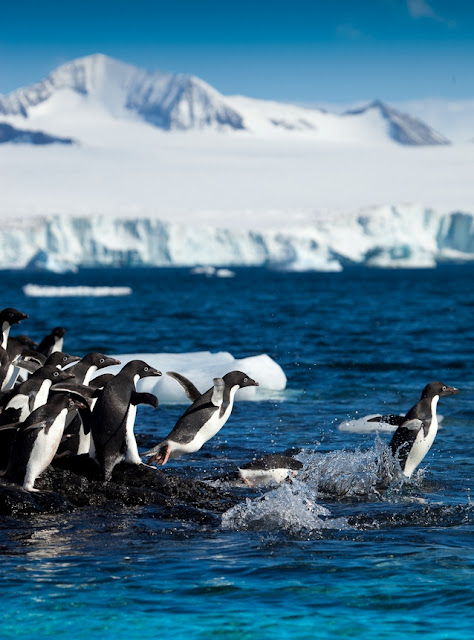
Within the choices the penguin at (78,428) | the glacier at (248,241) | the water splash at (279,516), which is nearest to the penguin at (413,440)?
the water splash at (279,516)

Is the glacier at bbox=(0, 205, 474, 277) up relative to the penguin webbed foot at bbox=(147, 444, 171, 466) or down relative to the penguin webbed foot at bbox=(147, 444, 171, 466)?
up

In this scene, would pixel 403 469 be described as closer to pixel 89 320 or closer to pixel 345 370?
pixel 345 370

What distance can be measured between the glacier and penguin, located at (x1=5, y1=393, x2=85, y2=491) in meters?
87.2

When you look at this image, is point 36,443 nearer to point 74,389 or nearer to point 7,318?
point 74,389

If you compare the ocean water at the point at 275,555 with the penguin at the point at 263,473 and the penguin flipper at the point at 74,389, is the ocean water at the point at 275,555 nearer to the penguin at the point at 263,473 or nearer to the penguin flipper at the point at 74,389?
the penguin at the point at 263,473

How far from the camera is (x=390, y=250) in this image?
101m

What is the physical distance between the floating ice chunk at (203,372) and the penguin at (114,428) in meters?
6.72

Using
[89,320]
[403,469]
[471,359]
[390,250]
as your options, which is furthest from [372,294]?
[403,469]

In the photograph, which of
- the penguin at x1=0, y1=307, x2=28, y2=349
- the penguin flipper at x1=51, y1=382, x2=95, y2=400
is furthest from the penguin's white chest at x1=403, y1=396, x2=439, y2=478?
the penguin at x1=0, y1=307, x2=28, y2=349

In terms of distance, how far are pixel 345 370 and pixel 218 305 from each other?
92.3 ft

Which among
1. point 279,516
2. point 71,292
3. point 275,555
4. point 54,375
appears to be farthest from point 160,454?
point 71,292

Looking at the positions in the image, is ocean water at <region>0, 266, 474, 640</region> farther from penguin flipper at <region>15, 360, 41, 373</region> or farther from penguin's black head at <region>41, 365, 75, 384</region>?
penguin flipper at <region>15, 360, 41, 373</region>

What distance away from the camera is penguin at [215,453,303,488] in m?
9.23

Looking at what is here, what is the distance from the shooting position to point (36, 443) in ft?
25.5
